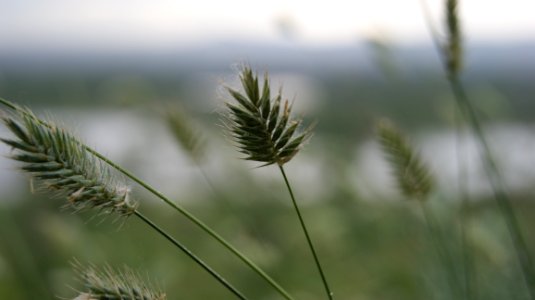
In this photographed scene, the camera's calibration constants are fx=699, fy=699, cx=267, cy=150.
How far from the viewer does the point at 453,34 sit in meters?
1.82

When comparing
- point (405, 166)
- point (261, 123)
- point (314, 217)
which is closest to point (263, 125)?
point (261, 123)

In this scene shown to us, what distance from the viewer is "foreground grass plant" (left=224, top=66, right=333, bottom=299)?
3.47 ft

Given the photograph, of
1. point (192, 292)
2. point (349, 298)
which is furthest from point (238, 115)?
point (192, 292)

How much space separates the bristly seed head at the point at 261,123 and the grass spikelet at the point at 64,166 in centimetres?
20

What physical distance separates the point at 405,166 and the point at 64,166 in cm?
84

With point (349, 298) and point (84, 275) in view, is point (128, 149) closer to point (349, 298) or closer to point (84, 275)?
point (349, 298)

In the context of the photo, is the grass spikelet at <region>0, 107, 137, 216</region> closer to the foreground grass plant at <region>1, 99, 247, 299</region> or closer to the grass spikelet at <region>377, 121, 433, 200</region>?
the foreground grass plant at <region>1, 99, 247, 299</region>

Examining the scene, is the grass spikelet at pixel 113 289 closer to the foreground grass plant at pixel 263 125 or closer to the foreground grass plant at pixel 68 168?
the foreground grass plant at pixel 68 168

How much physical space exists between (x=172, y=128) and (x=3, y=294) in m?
1.94

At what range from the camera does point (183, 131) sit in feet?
6.23

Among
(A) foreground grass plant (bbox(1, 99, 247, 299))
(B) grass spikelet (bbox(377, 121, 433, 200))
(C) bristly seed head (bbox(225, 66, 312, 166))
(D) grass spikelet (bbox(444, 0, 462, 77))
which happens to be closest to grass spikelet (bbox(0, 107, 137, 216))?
(A) foreground grass plant (bbox(1, 99, 247, 299))

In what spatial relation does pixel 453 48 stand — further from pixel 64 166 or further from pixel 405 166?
pixel 64 166

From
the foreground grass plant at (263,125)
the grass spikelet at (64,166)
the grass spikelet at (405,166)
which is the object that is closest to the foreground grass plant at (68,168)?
the grass spikelet at (64,166)

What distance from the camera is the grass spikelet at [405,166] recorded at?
162 centimetres
